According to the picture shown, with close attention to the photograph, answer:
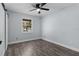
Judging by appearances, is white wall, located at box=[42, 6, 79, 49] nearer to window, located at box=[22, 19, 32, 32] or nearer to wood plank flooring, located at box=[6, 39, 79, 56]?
wood plank flooring, located at box=[6, 39, 79, 56]

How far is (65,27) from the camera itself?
3.27 meters

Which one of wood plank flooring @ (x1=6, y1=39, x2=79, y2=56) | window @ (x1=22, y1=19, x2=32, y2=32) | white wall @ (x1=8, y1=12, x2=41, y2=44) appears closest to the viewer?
wood plank flooring @ (x1=6, y1=39, x2=79, y2=56)

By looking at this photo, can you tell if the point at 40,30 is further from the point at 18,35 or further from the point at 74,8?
the point at 74,8

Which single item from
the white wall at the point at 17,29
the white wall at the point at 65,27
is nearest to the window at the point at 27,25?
the white wall at the point at 17,29

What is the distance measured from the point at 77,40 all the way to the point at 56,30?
1478 millimetres

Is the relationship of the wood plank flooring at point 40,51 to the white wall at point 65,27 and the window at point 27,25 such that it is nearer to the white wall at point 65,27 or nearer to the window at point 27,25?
the white wall at point 65,27

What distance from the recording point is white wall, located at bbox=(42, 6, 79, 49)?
277cm

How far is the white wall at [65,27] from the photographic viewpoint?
109 inches

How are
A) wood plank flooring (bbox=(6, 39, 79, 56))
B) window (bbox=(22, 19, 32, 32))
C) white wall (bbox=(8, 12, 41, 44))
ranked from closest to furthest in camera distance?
wood plank flooring (bbox=(6, 39, 79, 56)), white wall (bbox=(8, 12, 41, 44)), window (bbox=(22, 19, 32, 32))

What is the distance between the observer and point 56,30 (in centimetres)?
395

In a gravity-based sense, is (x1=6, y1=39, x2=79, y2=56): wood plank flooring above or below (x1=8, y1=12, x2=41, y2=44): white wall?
below

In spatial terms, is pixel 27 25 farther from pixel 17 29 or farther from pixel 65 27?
pixel 65 27

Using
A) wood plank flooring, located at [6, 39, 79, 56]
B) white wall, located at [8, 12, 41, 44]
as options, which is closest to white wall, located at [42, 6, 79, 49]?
wood plank flooring, located at [6, 39, 79, 56]

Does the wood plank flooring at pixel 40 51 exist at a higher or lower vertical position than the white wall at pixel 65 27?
lower
